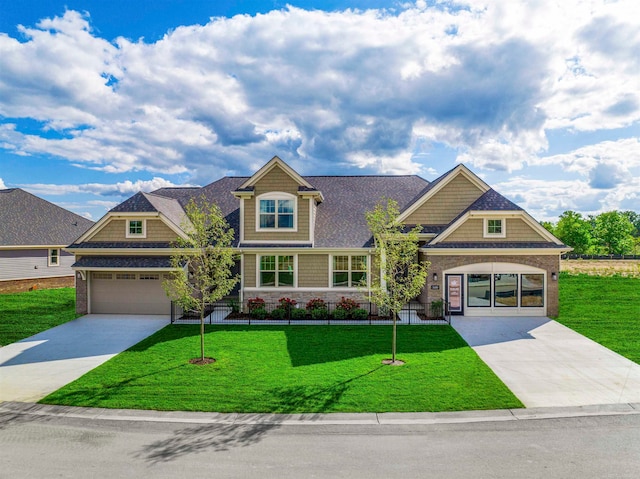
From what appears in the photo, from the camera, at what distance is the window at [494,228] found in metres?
21.6

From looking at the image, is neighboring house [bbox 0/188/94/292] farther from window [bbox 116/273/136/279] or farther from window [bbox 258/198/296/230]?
window [bbox 258/198/296/230]

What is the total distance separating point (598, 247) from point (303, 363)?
314 feet

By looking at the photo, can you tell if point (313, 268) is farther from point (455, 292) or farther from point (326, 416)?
point (326, 416)

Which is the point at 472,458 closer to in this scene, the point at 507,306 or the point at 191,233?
the point at 191,233

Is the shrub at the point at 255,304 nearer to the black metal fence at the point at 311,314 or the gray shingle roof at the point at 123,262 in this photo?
the black metal fence at the point at 311,314

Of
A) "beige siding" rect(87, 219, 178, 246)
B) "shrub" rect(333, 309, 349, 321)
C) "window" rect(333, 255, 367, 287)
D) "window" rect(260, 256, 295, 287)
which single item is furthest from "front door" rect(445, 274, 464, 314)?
"beige siding" rect(87, 219, 178, 246)

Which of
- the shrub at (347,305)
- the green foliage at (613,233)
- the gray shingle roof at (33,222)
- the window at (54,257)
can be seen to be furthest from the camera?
the green foliage at (613,233)

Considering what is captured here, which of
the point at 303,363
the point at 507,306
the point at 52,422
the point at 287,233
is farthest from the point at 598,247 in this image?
the point at 52,422

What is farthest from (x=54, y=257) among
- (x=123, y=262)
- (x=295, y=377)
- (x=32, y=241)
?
(x=295, y=377)

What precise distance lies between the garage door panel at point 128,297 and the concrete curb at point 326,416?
1159 cm

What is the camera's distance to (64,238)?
34094mm

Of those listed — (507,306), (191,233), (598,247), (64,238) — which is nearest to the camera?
(191,233)

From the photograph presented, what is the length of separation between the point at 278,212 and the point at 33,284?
892 inches

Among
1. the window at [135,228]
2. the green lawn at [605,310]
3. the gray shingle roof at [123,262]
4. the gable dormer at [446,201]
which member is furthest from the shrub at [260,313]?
the green lawn at [605,310]
